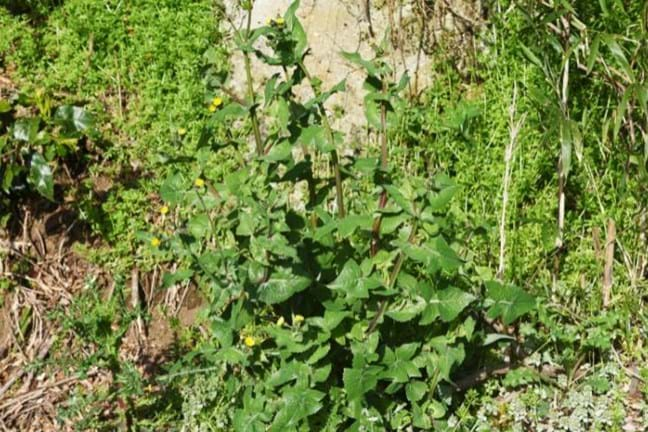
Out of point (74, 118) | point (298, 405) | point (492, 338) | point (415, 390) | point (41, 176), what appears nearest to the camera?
point (298, 405)

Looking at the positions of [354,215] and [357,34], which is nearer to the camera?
[354,215]

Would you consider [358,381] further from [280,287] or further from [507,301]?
[507,301]

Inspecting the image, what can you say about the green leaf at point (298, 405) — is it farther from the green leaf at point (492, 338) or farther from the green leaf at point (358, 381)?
the green leaf at point (492, 338)

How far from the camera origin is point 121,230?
4840 mm

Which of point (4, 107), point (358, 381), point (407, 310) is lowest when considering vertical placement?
point (358, 381)

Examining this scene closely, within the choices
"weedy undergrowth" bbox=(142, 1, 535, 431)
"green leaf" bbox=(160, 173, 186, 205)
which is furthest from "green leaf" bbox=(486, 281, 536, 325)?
"green leaf" bbox=(160, 173, 186, 205)

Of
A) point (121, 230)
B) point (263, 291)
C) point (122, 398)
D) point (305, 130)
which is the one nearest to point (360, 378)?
point (263, 291)

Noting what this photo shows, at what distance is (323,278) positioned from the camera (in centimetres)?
352

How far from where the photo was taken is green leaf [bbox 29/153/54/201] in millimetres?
4719

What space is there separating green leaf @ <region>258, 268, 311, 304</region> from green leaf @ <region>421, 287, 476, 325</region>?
1.41 feet

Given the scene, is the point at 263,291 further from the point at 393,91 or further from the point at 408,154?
the point at 408,154

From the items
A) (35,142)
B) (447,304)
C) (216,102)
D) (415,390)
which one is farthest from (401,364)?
(35,142)

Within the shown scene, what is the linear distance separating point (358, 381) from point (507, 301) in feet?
1.87

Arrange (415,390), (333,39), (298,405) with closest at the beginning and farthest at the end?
1. (298,405)
2. (415,390)
3. (333,39)
